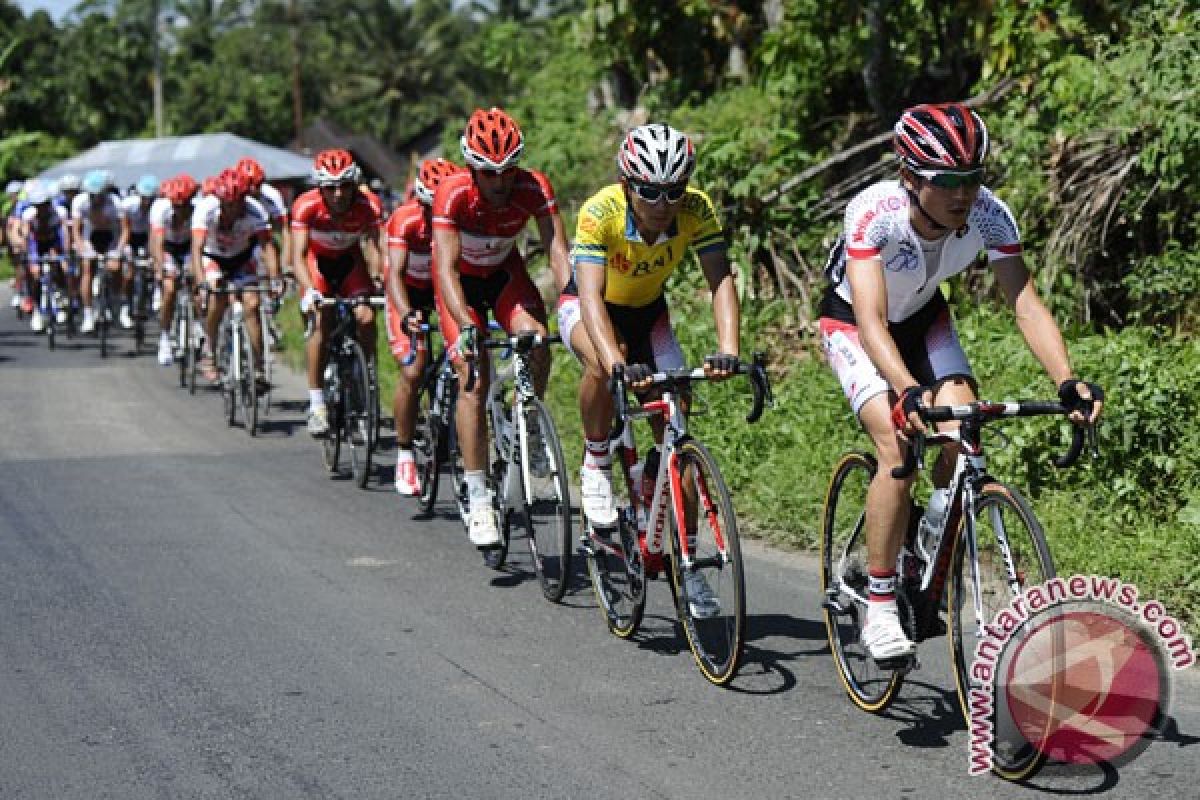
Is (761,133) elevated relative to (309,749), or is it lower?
elevated

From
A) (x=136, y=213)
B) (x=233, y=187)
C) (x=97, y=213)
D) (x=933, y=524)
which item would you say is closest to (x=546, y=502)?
(x=933, y=524)

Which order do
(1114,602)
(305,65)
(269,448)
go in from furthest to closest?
(305,65), (269,448), (1114,602)

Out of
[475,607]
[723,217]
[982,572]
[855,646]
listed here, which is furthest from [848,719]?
[723,217]

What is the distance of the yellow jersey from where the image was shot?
23.0ft

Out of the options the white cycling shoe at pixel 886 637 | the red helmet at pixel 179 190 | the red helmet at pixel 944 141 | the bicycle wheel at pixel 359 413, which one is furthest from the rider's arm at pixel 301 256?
the red helmet at pixel 944 141

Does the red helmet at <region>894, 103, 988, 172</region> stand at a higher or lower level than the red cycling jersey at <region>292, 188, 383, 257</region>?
higher

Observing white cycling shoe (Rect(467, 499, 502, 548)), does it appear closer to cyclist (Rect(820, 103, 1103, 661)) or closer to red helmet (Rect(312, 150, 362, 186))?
cyclist (Rect(820, 103, 1103, 661))

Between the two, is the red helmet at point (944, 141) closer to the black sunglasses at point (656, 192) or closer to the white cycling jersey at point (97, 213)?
the black sunglasses at point (656, 192)

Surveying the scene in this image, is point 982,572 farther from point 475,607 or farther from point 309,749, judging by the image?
point 475,607

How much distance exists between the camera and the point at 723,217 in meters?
13.5

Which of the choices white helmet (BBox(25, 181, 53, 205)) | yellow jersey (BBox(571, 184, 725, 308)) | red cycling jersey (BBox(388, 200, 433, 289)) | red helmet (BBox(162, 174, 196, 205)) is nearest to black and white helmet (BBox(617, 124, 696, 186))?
yellow jersey (BBox(571, 184, 725, 308))

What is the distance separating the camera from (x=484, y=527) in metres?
8.53

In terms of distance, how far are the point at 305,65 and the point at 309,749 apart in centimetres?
9680

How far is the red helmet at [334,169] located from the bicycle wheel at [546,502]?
152 inches
